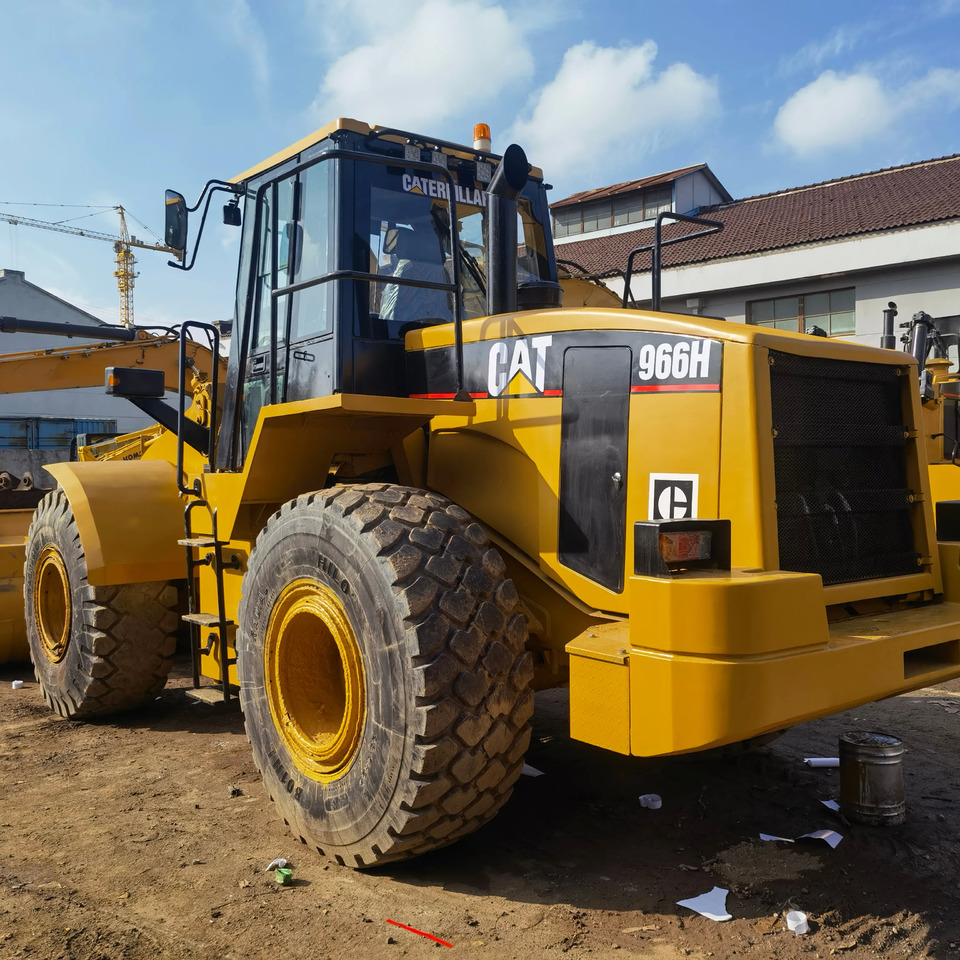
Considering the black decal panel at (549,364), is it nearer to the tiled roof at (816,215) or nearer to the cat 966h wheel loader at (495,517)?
the cat 966h wheel loader at (495,517)

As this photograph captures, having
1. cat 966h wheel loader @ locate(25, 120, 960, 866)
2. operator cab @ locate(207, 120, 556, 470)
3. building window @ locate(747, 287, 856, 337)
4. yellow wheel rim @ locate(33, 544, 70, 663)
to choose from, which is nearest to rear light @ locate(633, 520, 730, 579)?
cat 966h wheel loader @ locate(25, 120, 960, 866)

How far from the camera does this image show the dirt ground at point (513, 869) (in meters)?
3.05

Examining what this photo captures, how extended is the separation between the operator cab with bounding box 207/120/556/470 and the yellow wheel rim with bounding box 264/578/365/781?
41.0 inches

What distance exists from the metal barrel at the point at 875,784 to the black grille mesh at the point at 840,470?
798mm

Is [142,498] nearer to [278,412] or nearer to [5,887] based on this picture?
[278,412]

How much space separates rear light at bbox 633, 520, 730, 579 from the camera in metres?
2.97

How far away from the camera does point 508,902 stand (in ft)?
10.8

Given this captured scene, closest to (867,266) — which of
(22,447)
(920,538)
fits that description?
(920,538)

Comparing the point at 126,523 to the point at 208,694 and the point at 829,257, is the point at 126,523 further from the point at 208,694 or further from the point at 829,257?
the point at 829,257

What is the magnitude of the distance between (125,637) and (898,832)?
412 centimetres

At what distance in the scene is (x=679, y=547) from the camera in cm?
299

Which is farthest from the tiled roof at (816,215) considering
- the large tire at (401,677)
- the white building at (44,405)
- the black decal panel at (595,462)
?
the white building at (44,405)

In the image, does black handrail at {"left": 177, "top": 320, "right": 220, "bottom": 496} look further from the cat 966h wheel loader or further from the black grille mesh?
the black grille mesh

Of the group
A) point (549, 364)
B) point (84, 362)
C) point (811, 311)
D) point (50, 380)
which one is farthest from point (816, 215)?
point (549, 364)
